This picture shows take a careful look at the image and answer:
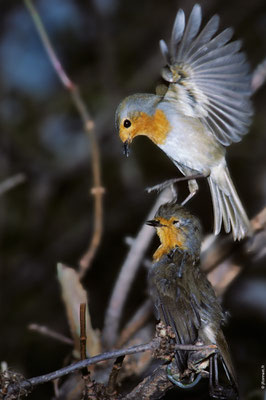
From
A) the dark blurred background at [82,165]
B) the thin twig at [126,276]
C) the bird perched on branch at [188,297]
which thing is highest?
the dark blurred background at [82,165]

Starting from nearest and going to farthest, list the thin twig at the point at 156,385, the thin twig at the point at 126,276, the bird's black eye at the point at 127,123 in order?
the thin twig at the point at 156,385 → the bird's black eye at the point at 127,123 → the thin twig at the point at 126,276

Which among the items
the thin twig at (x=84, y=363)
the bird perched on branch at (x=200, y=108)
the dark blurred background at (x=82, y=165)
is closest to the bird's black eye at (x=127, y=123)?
the bird perched on branch at (x=200, y=108)

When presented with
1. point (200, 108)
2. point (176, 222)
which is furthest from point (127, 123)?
point (176, 222)

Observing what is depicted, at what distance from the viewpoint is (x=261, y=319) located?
586cm

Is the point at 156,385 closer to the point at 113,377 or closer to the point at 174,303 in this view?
the point at 113,377

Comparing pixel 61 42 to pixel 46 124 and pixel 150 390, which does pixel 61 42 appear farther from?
pixel 150 390

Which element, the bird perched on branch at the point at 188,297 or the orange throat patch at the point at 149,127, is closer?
the bird perched on branch at the point at 188,297

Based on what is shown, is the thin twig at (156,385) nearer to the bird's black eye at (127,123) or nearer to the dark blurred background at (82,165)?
the bird's black eye at (127,123)

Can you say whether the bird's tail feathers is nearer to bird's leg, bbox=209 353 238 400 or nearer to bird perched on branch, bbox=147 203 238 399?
bird perched on branch, bbox=147 203 238 399

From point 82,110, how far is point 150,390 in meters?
1.40

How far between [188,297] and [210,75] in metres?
0.98

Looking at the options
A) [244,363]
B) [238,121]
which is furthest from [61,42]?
[238,121]

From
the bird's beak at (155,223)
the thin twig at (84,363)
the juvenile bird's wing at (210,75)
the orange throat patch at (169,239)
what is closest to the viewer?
the thin twig at (84,363)

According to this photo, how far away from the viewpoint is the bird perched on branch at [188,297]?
2.54m
